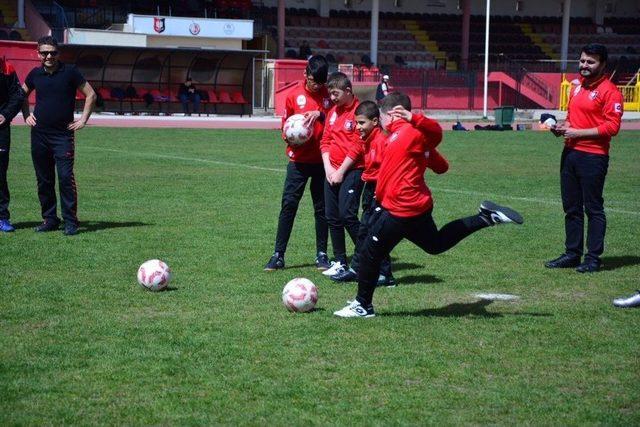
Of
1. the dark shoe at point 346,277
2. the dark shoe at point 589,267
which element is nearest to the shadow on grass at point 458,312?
the dark shoe at point 346,277

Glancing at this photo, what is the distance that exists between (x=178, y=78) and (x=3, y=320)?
35388mm

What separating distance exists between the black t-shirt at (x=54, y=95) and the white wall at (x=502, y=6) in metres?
46.7

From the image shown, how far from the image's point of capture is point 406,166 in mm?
7203

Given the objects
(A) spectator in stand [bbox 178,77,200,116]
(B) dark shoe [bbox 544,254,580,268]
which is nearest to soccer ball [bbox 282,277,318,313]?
(B) dark shoe [bbox 544,254,580,268]

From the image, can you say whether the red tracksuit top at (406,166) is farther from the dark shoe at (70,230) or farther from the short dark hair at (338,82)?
the dark shoe at (70,230)

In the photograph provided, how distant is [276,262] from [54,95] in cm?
389

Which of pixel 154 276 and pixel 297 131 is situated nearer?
pixel 154 276

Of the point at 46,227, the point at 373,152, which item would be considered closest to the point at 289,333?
the point at 373,152

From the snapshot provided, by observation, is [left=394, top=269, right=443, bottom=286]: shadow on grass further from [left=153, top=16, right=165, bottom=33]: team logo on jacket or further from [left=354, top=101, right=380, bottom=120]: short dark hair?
[left=153, top=16, right=165, bottom=33]: team logo on jacket

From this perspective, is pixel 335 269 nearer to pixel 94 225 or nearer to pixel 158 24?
pixel 94 225

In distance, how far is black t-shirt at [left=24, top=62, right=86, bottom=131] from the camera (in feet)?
37.8

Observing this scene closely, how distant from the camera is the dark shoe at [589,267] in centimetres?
966

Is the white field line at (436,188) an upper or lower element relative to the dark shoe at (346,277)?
lower

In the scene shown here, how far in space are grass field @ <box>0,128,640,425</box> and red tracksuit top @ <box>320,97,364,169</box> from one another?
121 centimetres
